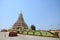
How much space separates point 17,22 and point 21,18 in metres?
1.68

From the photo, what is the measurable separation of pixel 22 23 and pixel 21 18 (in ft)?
5.01

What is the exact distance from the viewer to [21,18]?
136ft

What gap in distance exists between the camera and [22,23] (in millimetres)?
41188

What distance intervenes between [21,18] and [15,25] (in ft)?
9.03

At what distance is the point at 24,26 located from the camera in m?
40.2

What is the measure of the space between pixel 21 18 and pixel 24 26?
2.80 meters

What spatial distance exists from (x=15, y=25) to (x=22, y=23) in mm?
2140

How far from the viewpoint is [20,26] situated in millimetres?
40406

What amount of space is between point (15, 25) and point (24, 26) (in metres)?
2.72

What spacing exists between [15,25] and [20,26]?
5.07 ft

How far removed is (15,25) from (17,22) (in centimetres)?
125

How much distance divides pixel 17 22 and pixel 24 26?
2.76 meters

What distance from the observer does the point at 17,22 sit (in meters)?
41.5
